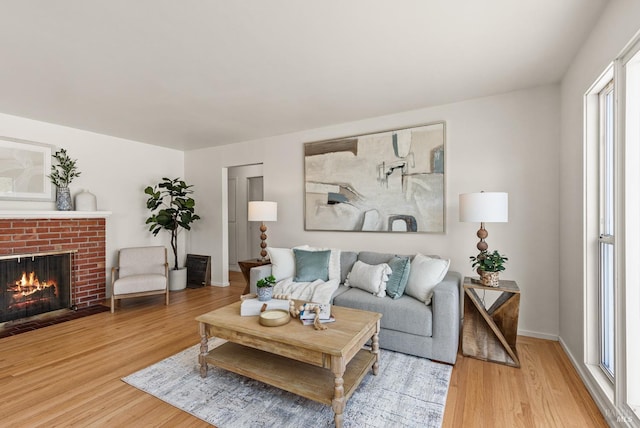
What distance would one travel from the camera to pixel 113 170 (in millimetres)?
4508

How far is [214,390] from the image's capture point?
2.04 metres

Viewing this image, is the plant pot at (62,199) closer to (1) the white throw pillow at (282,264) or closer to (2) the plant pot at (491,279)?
(1) the white throw pillow at (282,264)

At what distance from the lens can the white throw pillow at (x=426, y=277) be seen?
2611 millimetres

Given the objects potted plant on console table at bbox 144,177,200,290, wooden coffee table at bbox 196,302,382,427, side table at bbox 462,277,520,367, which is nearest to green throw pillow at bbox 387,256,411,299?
side table at bbox 462,277,520,367

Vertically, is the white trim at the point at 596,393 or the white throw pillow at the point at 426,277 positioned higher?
the white throw pillow at the point at 426,277

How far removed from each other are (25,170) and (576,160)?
5789 millimetres

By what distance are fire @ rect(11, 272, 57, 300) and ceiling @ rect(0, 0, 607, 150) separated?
194 cm

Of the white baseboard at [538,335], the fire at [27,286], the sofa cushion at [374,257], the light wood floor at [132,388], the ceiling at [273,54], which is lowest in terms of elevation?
the light wood floor at [132,388]

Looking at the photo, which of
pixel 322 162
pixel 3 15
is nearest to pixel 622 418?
pixel 322 162

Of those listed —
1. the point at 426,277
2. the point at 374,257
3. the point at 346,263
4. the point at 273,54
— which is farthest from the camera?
the point at 346,263

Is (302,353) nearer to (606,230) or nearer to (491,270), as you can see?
(491,270)

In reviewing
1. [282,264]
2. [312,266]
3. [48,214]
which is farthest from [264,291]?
[48,214]

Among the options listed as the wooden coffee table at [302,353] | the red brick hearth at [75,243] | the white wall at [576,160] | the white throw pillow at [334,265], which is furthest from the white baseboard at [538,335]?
the red brick hearth at [75,243]

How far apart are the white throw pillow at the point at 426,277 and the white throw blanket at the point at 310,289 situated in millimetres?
776
